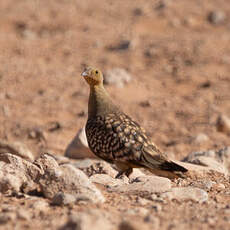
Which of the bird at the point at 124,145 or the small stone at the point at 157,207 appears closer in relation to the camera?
the small stone at the point at 157,207

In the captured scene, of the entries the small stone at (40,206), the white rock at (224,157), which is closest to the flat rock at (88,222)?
the small stone at (40,206)

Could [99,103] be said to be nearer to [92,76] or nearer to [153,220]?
[92,76]

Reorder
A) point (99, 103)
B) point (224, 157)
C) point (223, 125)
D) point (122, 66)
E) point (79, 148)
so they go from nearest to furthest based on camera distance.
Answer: point (99, 103)
point (224, 157)
point (79, 148)
point (223, 125)
point (122, 66)

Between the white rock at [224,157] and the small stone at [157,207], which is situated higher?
the small stone at [157,207]

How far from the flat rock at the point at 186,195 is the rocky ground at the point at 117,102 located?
0.5 inches

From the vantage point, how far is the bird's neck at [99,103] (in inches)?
245

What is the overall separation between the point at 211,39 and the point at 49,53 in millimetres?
4322

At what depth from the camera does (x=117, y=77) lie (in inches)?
464

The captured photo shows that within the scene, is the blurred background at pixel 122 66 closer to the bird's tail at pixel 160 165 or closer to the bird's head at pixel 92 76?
the bird's head at pixel 92 76

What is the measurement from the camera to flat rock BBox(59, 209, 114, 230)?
3359mm

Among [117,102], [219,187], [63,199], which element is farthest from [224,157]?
[117,102]

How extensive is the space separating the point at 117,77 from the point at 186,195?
753 cm

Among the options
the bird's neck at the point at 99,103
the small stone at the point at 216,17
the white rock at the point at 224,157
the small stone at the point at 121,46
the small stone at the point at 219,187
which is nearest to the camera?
the small stone at the point at 219,187

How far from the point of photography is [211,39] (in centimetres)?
1405
